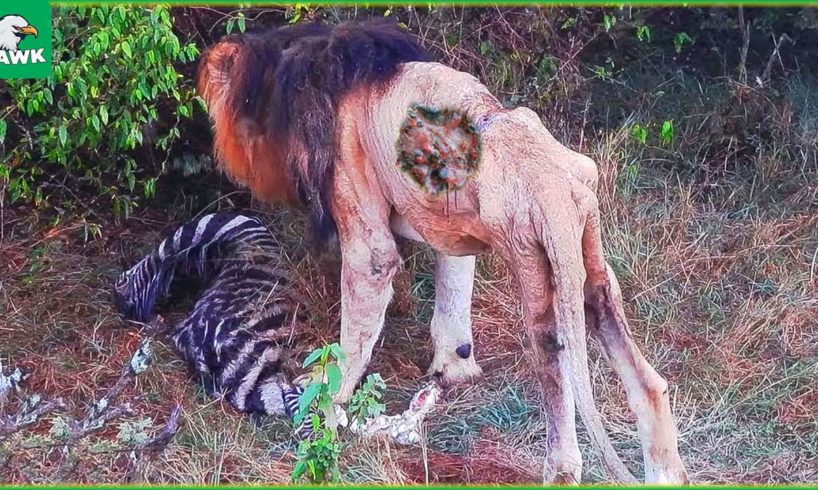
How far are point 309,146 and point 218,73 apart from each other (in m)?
0.72

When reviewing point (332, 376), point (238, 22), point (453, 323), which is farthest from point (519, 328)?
point (238, 22)

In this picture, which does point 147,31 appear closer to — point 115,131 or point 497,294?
point 115,131

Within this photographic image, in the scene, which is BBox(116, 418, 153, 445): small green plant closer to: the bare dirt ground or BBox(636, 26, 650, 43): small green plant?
the bare dirt ground

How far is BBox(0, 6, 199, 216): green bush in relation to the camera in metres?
5.07

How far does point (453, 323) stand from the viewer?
17.0 ft

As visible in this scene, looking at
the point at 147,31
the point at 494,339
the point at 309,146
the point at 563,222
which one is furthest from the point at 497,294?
the point at 147,31

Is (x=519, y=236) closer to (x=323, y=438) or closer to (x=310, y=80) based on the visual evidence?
(x=323, y=438)

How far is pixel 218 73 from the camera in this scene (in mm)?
5109

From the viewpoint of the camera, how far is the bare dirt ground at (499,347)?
4.42 metres

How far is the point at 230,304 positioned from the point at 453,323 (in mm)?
1092

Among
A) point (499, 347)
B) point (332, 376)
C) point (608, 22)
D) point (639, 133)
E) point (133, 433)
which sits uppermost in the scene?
point (608, 22)

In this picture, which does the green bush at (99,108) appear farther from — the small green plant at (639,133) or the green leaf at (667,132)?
the green leaf at (667,132)

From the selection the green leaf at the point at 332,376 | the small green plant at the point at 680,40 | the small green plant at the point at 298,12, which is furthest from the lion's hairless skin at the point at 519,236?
the small green plant at the point at 680,40

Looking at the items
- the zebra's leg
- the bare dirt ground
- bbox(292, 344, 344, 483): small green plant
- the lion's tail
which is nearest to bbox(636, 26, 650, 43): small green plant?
the bare dirt ground
